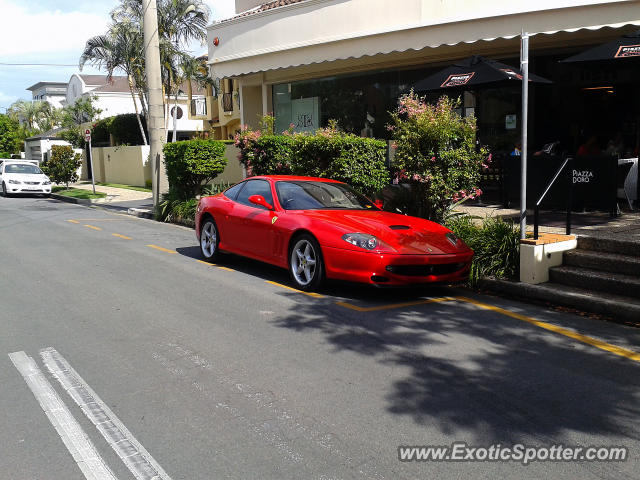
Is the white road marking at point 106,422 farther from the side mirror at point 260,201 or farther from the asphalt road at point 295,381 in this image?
the side mirror at point 260,201

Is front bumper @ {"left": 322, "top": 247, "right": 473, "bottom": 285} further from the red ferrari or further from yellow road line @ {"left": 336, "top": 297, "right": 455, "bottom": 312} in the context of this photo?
yellow road line @ {"left": 336, "top": 297, "right": 455, "bottom": 312}

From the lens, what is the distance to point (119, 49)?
3067 centimetres

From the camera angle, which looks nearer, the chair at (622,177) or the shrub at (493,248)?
the shrub at (493,248)

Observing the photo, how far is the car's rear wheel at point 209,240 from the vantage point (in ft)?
31.1

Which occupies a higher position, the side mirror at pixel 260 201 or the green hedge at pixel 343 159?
the green hedge at pixel 343 159

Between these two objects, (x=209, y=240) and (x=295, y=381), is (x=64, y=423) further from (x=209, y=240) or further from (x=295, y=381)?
(x=209, y=240)

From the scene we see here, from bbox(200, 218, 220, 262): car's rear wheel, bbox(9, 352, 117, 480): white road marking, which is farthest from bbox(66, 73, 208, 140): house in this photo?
bbox(9, 352, 117, 480): white road marking

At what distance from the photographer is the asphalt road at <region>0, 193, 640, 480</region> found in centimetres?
348

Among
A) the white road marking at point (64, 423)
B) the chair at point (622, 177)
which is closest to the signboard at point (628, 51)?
the chair at point (622, 177)

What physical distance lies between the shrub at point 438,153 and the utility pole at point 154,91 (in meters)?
9.34

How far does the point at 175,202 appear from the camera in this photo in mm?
15969

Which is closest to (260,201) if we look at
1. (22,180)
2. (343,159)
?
(343,159)

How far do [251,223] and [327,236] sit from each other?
5.57ft

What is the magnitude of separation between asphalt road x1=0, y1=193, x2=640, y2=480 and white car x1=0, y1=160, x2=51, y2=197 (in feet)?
66.6
